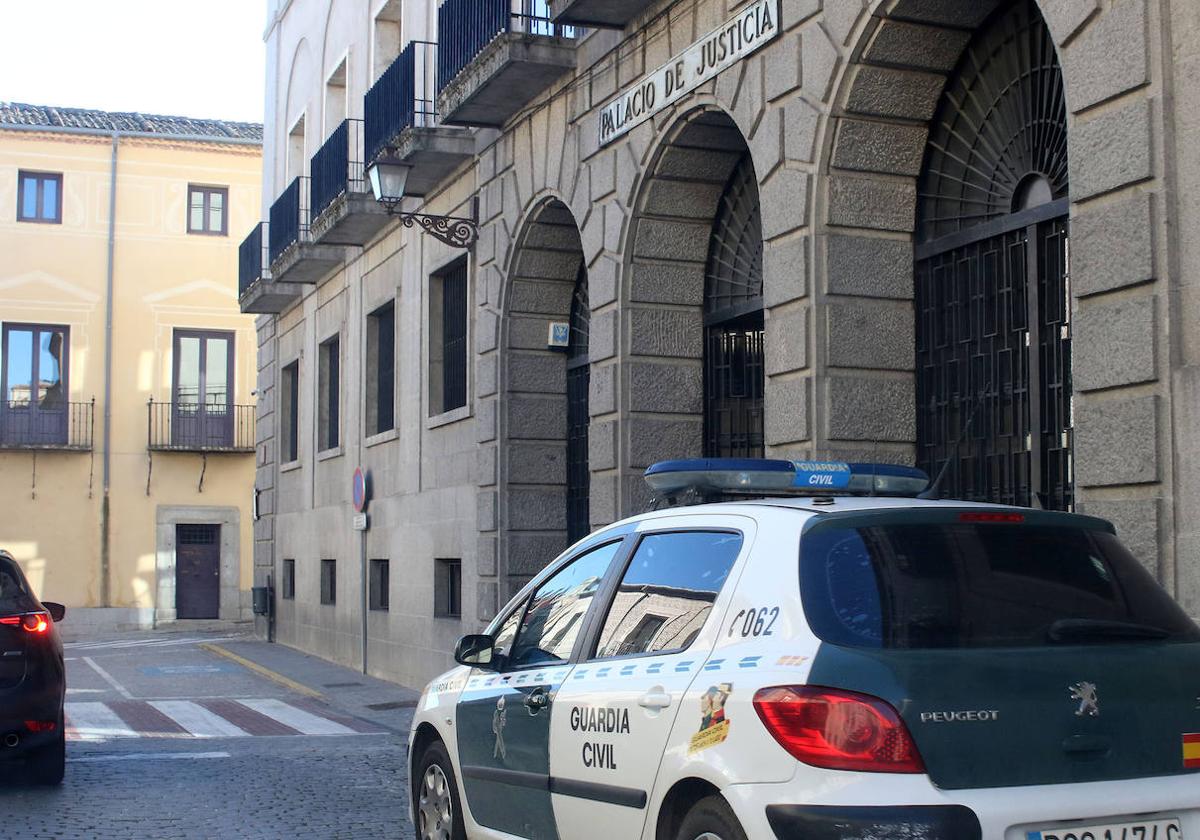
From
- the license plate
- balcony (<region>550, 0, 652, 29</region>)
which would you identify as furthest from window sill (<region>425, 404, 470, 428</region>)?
→ the license plate

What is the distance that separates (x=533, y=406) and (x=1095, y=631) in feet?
35.8

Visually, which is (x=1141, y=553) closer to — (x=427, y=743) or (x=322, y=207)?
(x=427, y=743)

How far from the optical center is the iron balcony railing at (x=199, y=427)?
36.8 metres

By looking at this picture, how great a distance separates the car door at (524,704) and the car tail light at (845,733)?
1.58m

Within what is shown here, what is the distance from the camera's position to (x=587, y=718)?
5355 mm

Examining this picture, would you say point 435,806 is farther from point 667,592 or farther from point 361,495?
point 361,495

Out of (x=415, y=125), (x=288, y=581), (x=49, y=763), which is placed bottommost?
(x=49, y=763)

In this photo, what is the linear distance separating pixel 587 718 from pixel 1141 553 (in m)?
→ 2.92

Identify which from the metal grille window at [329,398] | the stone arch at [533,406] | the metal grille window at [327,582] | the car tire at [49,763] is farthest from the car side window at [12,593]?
the metal grille window at [329,398]

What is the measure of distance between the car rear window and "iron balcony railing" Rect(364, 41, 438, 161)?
12.5 m

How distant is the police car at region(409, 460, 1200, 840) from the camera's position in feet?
13.5

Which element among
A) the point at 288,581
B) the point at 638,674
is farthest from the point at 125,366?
the point at 638,674

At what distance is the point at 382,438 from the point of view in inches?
768

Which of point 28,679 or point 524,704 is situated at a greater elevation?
point 524,704
